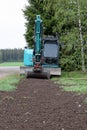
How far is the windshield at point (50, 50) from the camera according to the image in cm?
3450

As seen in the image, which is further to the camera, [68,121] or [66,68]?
[66,68]

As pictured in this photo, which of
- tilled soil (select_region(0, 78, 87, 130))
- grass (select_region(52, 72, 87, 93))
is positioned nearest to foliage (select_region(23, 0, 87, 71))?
grass (select_region(52, 72, 87, 93))

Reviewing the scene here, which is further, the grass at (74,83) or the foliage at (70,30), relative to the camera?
the foliage at (70,30)

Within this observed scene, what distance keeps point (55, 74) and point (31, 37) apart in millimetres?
13129

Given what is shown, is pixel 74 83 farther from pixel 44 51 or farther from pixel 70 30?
pixel 70 30

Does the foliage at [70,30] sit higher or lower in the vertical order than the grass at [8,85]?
higher

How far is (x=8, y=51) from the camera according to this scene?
363 feet

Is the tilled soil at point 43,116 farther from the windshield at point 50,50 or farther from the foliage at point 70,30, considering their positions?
the foliage at point 70,30

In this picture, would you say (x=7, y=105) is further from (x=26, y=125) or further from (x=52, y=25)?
(x=52, y=25)

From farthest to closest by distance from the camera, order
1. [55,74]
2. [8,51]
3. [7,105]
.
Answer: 1. [8,51]
2. [55,74]
3. [7,105]

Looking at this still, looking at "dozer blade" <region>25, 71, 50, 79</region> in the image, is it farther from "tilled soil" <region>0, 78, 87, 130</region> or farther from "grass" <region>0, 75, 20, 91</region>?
"tilled soil" <region>0, 78, 87, 130</region>

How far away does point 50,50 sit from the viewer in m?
34.7

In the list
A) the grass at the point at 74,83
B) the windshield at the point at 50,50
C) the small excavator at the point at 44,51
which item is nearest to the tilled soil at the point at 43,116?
the grass at the point at 74,83

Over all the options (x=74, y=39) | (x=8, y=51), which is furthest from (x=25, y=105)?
(x=8, y=51)
